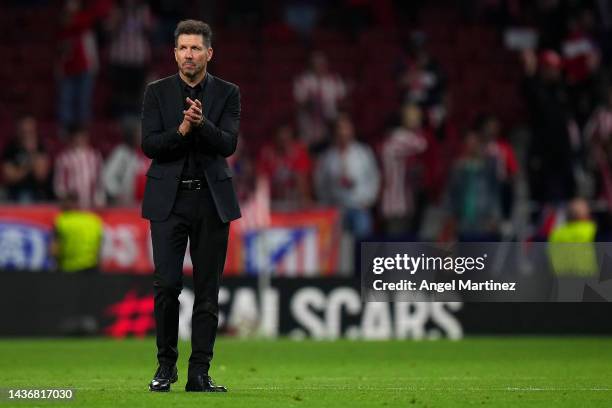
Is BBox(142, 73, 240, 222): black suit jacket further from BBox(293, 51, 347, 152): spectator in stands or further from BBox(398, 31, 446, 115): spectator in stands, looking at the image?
BBox(398, 31, 446, 115): spectator in stands

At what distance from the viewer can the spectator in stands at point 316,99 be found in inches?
885

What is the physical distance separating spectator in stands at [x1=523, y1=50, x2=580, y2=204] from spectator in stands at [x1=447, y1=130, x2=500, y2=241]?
0.71 meters

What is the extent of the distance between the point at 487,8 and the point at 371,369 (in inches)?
538

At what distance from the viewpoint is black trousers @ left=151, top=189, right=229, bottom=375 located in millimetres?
9602

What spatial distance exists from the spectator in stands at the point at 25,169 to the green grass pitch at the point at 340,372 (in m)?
3.02

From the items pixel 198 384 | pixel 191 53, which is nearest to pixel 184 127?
pixel 191 53

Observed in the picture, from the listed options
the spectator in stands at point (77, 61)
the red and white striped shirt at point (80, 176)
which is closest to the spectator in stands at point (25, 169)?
the red and white striped shirt at point (80, 176)

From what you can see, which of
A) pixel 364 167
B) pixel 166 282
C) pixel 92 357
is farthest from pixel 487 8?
pixel 166 282

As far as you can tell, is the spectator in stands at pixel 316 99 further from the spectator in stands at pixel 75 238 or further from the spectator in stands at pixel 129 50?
the spectator in stands at pixel 75 238

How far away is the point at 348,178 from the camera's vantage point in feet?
68.0

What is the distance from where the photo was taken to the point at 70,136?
69.4 feet

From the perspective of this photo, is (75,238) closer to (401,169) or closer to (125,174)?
(125,174)

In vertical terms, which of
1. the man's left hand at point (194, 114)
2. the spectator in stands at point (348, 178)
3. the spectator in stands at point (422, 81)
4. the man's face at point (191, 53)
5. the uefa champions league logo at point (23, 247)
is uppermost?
the spectator in stands at point (422, 81)

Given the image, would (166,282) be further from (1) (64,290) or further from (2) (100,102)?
(2) (100,102)
